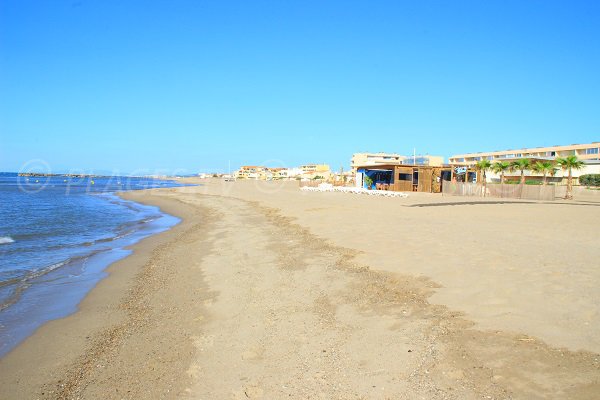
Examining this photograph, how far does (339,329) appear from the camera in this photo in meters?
5.11

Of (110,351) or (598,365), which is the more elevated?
(598,365)

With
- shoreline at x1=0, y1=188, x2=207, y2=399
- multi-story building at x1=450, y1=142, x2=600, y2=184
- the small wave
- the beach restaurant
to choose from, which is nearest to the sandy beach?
shoreline at x1=0, y1=188, x2=207, y2=399

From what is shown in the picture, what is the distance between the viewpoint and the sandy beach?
3.82 meters

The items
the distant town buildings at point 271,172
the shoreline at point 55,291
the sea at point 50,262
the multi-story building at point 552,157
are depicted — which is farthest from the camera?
the distant town buildings at point 271,172

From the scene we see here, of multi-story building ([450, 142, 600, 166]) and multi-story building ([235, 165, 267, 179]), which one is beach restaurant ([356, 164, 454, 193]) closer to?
multi-story building ([450, 142, 600, 166])

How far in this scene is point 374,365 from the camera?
13.5 ft

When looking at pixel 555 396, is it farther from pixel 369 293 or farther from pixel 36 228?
pixel 36 228

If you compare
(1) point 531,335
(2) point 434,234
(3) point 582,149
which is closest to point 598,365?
(1) point 531,335

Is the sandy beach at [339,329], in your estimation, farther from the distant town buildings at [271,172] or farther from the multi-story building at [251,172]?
the multi-story building at [251,172]

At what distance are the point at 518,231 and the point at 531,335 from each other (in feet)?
28.6

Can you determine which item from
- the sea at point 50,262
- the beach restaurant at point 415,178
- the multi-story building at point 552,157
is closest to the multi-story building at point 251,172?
the multi-story building at point 552,157

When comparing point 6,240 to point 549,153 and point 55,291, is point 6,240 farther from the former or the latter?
point 549,153

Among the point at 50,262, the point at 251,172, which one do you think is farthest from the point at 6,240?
the point at 251,172

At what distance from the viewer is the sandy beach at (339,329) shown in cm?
382
